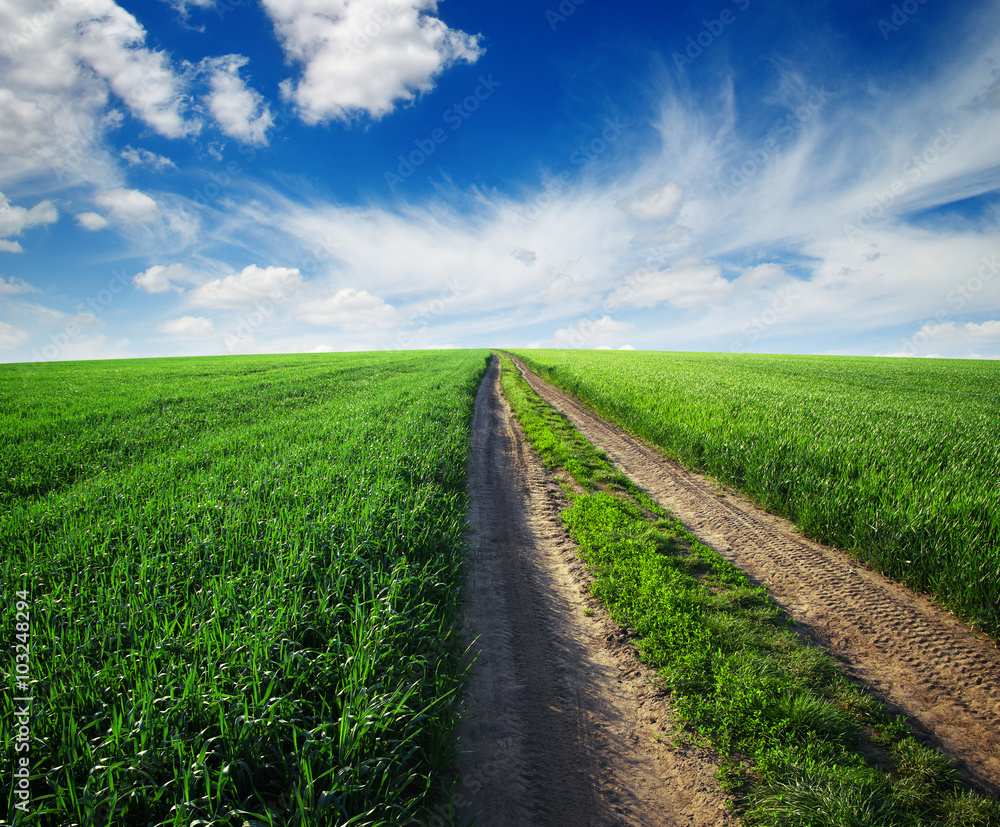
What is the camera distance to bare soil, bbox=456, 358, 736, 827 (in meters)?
2.64

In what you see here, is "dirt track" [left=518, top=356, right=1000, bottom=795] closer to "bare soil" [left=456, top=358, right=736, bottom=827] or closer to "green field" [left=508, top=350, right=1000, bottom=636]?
"green field" [left=508, top=350, right=1000, bottom=636]

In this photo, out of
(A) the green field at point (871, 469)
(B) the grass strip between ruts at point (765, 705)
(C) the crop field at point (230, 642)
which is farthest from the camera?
(A) the green field at point (871, 469)

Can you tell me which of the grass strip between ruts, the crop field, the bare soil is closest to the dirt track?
the grass strip between ruts

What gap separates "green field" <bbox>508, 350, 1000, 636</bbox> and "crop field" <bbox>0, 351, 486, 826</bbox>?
18.9ft

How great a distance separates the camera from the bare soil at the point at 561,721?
2.64 metres

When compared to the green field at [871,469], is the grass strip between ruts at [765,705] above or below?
below

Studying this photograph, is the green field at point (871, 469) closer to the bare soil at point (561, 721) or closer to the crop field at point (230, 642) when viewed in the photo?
the bare soil at point (561, 721)

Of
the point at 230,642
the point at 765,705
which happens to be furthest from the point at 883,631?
the point at 230,642

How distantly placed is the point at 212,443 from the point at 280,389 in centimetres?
1014

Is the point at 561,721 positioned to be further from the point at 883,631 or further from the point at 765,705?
the point at 883,631

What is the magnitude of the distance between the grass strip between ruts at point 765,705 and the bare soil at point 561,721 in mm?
236

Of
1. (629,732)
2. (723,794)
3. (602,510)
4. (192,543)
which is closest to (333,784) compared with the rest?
(629,732)

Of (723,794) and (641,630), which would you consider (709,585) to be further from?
(723,794)

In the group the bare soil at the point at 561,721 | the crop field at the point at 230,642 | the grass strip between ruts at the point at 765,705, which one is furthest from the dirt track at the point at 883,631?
the crop field at the point at 230,642
